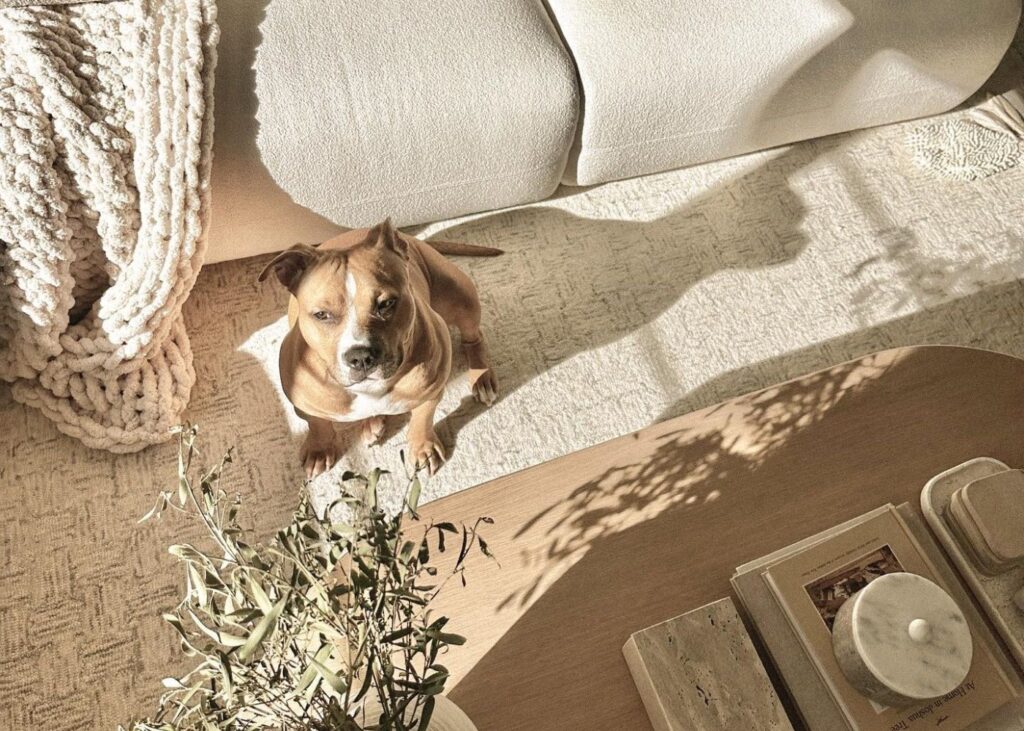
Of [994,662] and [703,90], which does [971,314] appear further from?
[994,662]

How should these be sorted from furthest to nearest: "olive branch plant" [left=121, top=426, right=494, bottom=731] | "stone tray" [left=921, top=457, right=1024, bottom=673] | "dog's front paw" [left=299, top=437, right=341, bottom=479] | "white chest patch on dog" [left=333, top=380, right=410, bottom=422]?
"dog's front paw" [left=299, top=437, right=341, bottom=479] → "white chest patch on dog" [left=333, top=380, right=410, bottom=422] → "stone tray" [left=921, top=457, right=1024, bottom=673] → "olive branch plant" [left=121, top=426, right=494, bottom=731]

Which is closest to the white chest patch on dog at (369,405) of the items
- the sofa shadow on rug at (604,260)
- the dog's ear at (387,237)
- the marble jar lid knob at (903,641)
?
the dog's ear at (387,237)

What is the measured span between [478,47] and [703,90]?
0.43 m

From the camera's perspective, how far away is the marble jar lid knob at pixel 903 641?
38.0 inches

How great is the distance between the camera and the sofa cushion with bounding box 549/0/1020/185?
1551mm

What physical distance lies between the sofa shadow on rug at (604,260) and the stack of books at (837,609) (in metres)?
0.71

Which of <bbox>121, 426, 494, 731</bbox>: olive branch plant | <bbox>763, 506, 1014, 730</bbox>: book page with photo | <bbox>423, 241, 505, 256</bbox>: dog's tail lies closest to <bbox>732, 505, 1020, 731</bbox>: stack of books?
<bbox>763, 506, 1014, 730</bbox>: book page with photo

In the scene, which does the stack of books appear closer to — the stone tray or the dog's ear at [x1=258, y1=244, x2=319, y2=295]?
the stone tray

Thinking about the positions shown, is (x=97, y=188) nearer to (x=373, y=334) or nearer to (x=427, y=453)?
(x=373, y=334)

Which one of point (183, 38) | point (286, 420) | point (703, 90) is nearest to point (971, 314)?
point (703, 90)

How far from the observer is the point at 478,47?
150 centimetres

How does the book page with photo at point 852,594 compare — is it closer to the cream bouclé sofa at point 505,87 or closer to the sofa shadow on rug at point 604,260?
the sofa shadow on rug at point 604,260

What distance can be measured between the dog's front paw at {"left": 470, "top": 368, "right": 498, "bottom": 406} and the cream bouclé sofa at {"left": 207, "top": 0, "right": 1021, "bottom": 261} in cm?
34

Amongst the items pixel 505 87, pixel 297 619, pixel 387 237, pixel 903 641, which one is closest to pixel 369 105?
pixel 505 87
